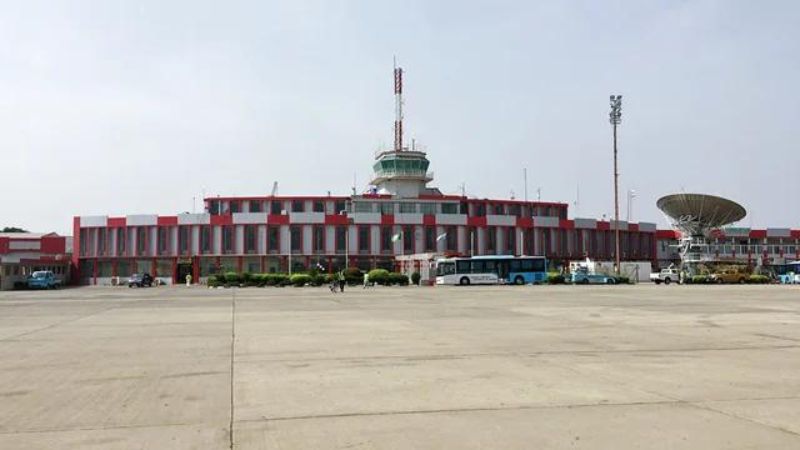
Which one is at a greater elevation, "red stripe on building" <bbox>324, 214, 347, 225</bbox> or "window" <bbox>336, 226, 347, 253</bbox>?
"red stripe on building" <bbox>324, 214, 347, 225</bbox>

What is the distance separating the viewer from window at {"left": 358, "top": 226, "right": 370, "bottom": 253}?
328 ft

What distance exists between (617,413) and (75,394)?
7193 mm

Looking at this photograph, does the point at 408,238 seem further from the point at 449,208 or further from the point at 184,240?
the point at 184,240

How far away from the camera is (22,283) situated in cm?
7725

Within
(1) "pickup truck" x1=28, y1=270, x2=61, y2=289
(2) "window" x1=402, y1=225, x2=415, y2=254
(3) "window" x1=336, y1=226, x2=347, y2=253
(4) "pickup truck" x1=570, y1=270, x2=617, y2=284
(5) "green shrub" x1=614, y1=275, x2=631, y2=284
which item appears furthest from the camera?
(2) "window" x1=402, y1=225, x2=415, y2=254

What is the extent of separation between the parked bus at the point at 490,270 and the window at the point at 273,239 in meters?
34.1

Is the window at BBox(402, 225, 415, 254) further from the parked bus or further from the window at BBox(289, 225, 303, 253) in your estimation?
the parked bus

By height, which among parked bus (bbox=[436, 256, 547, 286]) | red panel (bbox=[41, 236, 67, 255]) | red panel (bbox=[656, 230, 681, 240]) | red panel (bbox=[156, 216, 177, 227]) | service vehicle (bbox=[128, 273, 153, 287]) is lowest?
service vehicle (bbox=[128, 273, 153, 287])

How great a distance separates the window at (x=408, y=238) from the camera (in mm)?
100312

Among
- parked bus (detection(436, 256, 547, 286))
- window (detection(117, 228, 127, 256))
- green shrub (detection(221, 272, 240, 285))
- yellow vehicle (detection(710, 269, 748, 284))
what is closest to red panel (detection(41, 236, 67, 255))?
window (detection(117, 228, 127, 256))

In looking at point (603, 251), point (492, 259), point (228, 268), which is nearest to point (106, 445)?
point (492, 259)

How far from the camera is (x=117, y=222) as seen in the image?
100688 mm

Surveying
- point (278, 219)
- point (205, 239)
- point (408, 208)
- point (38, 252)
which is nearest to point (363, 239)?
point (408, 208)

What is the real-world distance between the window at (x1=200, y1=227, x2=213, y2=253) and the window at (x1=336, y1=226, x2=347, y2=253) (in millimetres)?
17418
